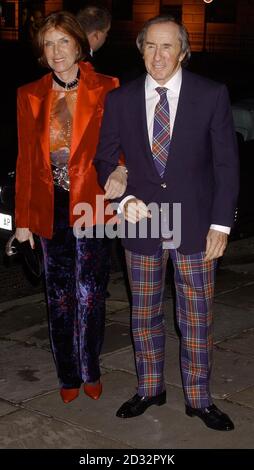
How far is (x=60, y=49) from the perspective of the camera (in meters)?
4.29

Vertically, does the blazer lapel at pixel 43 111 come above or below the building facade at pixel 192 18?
below

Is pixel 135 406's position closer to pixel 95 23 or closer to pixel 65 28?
pixel 65 28

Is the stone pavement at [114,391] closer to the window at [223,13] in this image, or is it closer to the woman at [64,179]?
the woman at [64,179]

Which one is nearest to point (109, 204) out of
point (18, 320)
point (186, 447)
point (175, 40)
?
point (175, 40)

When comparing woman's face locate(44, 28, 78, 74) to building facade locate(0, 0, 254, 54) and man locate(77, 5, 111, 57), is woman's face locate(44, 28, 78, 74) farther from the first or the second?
building facade locate(0, 0, 254, 54)

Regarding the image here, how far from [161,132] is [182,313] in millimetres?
937

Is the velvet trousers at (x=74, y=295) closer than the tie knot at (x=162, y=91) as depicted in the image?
No

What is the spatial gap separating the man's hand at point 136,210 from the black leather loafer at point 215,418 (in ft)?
3.66

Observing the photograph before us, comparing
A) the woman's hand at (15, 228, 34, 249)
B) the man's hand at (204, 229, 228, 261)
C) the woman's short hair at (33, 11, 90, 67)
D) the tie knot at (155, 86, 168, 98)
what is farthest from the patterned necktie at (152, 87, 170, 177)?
the woman's hand at (15, 228, 34, 249)

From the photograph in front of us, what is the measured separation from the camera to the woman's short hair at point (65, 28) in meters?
4.25

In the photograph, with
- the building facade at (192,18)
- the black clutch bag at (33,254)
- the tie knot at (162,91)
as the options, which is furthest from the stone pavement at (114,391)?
the building facade at (192,18)

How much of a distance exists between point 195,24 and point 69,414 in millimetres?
41451

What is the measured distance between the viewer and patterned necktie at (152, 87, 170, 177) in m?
4.08
